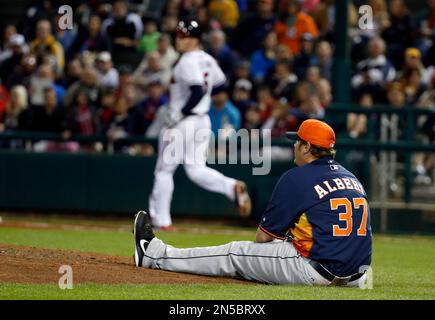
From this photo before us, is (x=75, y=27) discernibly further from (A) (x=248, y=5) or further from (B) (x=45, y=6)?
(A) (x=248, y=5)

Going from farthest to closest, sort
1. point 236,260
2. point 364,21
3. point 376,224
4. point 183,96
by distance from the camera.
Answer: point 364,21
point 376,224
point 183,96
point 236,260

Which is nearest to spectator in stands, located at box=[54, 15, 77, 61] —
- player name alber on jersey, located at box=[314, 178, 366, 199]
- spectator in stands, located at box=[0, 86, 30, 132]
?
spectator in stands, located at box=[0, 86, 30, 132]

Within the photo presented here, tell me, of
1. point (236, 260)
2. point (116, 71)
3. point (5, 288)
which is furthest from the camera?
point (116, 71)

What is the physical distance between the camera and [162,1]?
2062 centimetres

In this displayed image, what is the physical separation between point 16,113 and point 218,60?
3564 mm

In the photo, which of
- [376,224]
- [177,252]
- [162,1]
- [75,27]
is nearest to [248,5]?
[162,1]

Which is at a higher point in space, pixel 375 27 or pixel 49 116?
pixel 375 27

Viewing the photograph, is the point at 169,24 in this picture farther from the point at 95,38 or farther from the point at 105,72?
the point at 105,72

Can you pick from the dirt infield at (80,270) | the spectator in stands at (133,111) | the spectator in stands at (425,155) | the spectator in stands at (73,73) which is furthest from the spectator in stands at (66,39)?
the dirt infield at (80,270)

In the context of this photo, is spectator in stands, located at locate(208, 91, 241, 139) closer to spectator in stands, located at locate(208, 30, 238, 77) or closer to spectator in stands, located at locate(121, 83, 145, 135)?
spectator in stands, located at locate(121, 83, 145, 135)

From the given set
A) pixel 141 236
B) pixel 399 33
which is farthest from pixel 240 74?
pixel 141 236

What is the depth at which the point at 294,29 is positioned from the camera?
18656 mm

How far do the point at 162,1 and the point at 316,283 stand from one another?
1343cm

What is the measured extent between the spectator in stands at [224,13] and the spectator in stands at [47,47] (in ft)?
9.48
